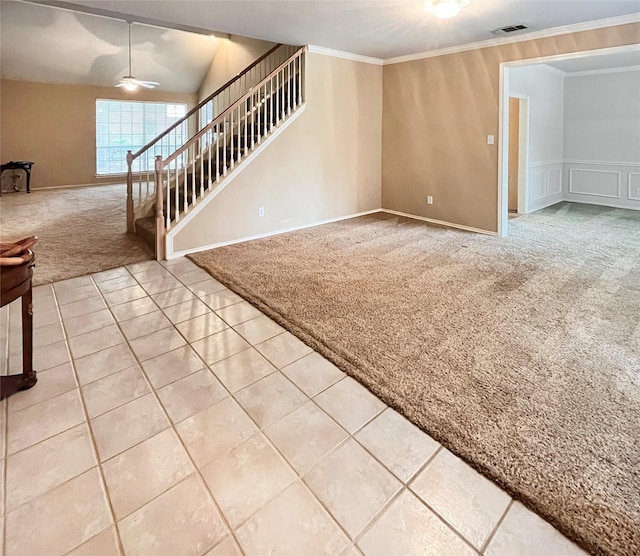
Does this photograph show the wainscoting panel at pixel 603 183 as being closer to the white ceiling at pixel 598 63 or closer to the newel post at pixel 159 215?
the white ceiling at pixel 598 63

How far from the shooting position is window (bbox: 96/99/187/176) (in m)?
10.6

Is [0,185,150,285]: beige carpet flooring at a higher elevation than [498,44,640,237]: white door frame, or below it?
below

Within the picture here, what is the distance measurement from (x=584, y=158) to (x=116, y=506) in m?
9.07

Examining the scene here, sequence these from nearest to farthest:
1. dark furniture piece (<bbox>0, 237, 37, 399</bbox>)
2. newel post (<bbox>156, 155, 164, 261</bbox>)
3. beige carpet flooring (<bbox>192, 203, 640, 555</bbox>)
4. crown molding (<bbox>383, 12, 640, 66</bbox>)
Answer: beige carpet flooring (<bbox>192, 203, 640, 555</bbox>), dark furniture piece (<bbox>0, 237, 37, 399</bbox>), crown molding (<bbox>383, 12, 640, 66</bbox>), newel post (<bbox>156, 155, 164, 261</bbox>)

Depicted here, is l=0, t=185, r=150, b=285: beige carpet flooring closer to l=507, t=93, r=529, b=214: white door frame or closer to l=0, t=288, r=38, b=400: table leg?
l=0, t=288, r=38, b=400: table leg

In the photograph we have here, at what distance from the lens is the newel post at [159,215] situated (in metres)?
4.29

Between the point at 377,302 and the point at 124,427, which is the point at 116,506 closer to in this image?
the point at 124,427

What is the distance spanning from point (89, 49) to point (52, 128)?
2378 millimetres

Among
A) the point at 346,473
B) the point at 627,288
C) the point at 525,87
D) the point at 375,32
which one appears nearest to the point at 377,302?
the point at 346,473

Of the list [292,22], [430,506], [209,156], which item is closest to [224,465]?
[430,506]

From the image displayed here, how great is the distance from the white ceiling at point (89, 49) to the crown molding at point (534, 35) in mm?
5276

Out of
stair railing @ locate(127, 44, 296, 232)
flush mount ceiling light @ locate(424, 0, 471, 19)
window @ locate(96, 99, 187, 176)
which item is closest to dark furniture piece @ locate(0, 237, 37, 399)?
flush mount ceiling light @ locate(424, 0, 471, 19)

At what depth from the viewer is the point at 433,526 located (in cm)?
142

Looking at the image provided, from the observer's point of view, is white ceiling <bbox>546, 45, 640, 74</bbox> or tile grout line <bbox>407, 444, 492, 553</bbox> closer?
tile grout line <bbox>407, 444, 492, 553</bbox>
